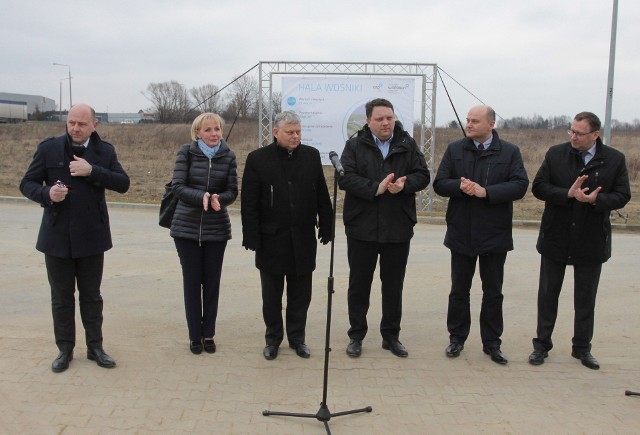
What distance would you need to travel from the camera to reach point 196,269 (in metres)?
5.00

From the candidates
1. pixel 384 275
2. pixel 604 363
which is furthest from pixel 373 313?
pixel 604 363

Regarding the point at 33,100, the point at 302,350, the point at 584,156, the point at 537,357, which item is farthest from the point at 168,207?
the point at 33,100

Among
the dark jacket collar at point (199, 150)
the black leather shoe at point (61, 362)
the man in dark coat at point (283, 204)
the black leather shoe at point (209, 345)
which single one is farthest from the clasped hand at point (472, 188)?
the black leather shoe at point (61, 362)

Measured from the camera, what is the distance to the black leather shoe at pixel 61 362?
4.48 meters

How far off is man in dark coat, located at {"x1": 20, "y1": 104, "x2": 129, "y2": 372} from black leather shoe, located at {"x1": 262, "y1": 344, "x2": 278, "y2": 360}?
4.04 ft

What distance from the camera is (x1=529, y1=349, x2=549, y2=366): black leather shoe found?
4.92 meters

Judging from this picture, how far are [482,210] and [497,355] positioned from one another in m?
1.23

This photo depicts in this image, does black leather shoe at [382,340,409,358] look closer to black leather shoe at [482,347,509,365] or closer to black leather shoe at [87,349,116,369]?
black leather shoe at [482,347,509,365]

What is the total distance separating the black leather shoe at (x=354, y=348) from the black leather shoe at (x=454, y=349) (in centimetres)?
76

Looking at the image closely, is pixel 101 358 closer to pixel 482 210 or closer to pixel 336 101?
pixel 482 210

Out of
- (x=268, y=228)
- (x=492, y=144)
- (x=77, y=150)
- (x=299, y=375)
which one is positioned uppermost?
(x=492, y=144)

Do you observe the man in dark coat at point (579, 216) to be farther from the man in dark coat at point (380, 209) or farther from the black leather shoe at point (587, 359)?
the man in dark coat at point (380, 209)

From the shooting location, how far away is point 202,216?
16.1 feet

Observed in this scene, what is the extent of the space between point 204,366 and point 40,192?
6.01 ft
